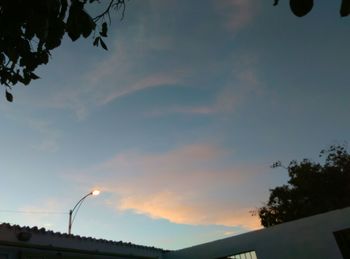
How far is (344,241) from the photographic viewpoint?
1511cm

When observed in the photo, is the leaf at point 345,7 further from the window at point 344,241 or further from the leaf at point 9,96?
the window at point 344,241

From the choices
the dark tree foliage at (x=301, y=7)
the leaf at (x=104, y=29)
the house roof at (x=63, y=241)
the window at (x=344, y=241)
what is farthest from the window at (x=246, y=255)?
the dark tree foliage at (x=301, y=7)

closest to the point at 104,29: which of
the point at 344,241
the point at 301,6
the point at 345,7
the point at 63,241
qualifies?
the point at 301,6

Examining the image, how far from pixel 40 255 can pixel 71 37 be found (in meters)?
12.6

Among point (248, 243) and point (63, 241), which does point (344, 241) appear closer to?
point (248, 243)

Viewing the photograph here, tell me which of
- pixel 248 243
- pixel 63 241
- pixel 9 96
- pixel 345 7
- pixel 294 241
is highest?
pixel 63 241

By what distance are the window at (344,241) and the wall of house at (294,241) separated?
0.72ft

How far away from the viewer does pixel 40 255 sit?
13625 millimetres

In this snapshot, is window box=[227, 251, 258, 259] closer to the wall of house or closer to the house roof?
the wall of house

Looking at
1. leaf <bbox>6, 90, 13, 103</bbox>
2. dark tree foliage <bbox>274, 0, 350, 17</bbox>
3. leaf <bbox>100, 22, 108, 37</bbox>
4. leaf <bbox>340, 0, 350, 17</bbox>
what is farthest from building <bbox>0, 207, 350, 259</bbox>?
leaf <bbox>340, 0, 350, 17</bbox>

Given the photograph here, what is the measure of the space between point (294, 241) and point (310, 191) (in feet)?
65.0

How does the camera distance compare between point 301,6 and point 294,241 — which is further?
point 294,241

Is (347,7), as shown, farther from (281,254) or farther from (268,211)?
(268,211)

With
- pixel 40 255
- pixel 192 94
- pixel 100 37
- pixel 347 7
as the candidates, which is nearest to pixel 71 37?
pixel 100 37
